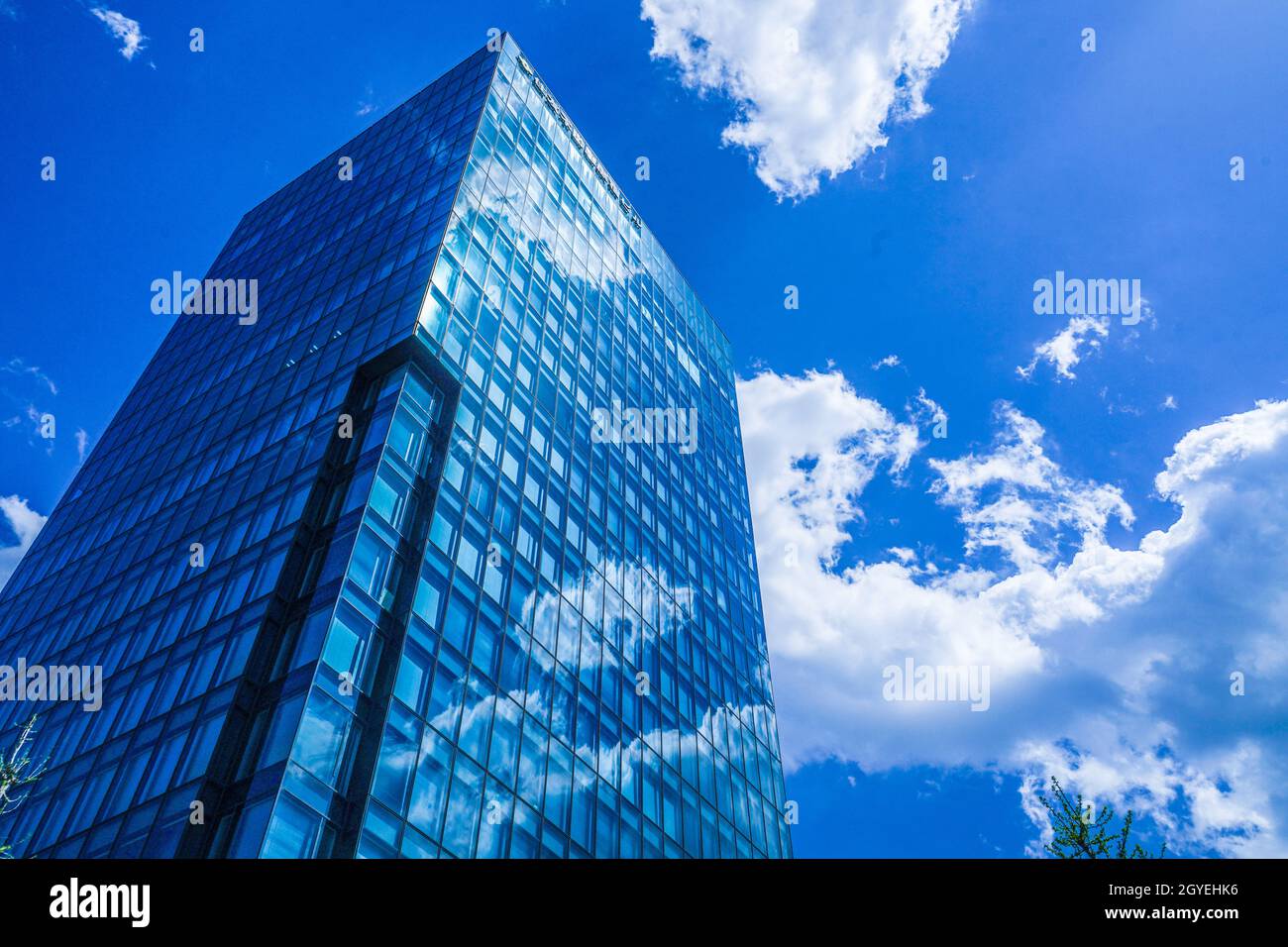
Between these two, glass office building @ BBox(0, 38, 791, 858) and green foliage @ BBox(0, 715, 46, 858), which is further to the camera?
green foliage @ BBox(0, 715, 46, 858)

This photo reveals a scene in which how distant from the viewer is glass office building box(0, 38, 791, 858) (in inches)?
881

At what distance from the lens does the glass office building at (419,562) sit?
22375 millimetres

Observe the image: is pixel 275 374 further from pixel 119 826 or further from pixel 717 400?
pixel 717 400

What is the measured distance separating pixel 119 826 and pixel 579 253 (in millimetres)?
38914

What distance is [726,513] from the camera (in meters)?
59.0

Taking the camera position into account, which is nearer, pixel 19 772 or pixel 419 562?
A: pixel 419 562

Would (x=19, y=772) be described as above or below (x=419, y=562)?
below

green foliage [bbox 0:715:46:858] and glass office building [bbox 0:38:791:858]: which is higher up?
glass office building [bbox 0:38:791:858]

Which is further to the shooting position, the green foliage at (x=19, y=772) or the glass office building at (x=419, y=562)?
the green foliage at (x=19, y=772)

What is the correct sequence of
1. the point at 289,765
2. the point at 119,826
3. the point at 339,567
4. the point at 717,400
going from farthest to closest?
the point at 717,400 → the point at 339,567 → the point at 119,826 → the point at 289,765

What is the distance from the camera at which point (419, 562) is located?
26.2m

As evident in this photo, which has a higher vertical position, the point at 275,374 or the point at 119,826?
the point at 275,374

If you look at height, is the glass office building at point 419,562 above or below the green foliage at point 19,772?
above
